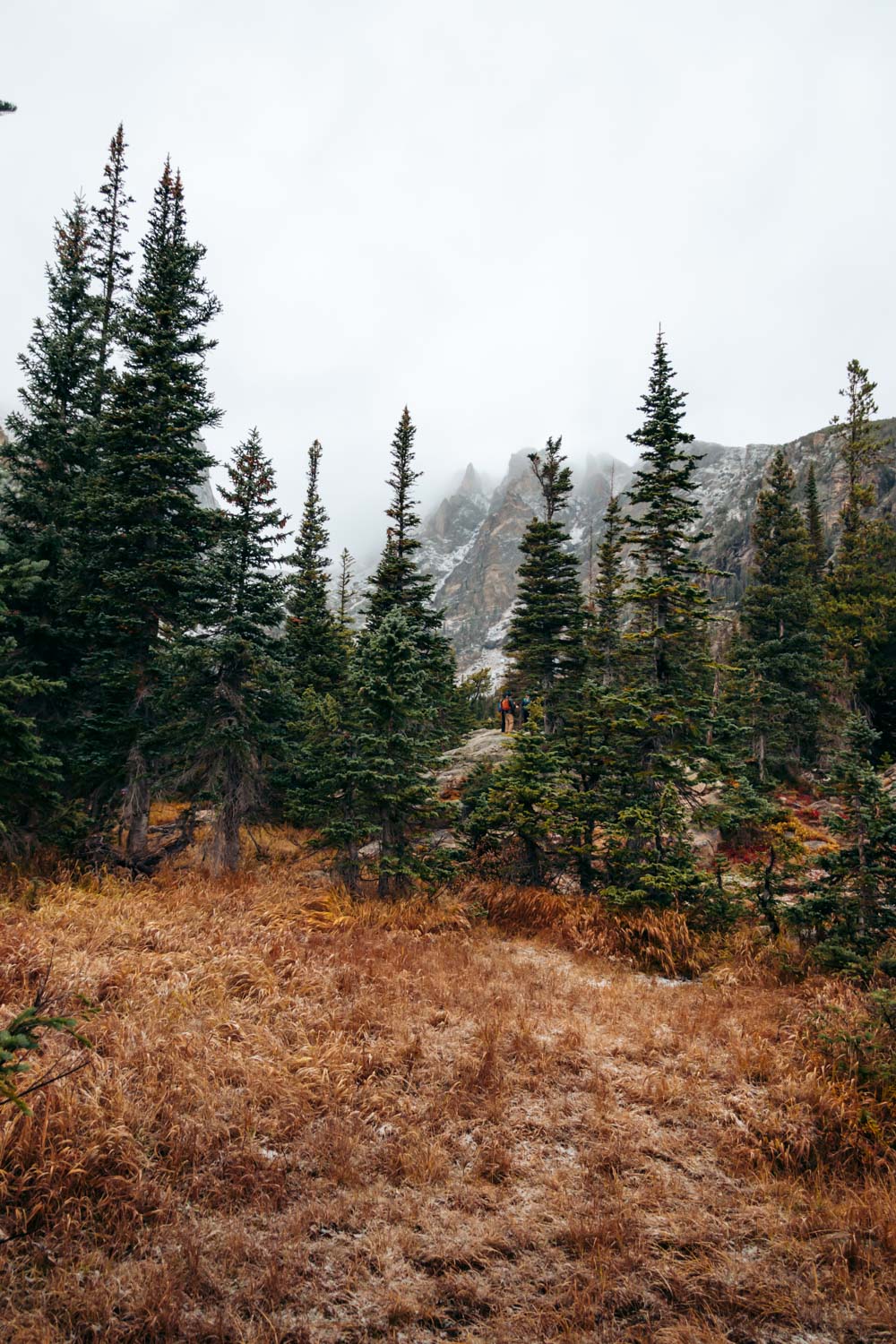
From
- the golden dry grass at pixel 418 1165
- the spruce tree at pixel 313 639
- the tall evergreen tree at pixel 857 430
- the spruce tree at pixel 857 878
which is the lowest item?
the golden dry grass at pixel 418 1165

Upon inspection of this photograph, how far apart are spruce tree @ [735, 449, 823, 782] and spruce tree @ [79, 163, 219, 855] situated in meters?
26.0

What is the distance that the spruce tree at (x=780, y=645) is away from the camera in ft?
91.8

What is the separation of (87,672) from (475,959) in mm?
11208

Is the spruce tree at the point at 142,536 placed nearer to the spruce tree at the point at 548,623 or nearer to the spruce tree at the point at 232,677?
the spruce tree at the point at 232,677

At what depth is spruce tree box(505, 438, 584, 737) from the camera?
75.4 feet

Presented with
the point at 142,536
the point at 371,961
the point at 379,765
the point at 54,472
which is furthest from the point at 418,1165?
the point at 54,472

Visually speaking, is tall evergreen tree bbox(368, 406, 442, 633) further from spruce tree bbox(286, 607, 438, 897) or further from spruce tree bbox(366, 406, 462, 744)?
spruce tree bbox(286, 607, 438, 897)

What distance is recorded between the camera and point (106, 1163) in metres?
4.16

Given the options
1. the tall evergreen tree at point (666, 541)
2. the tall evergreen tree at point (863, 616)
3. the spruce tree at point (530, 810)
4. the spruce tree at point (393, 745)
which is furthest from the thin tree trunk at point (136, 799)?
the tall evergreen tree at point (863, 616)

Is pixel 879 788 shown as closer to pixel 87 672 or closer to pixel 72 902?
pixel 72 902

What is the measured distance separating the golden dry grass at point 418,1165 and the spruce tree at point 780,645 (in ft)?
77.6

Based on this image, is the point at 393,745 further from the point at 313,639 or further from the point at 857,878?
the point at 313,639

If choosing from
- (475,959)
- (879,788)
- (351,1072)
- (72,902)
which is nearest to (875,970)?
(879,788)

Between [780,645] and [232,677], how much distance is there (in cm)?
2826
